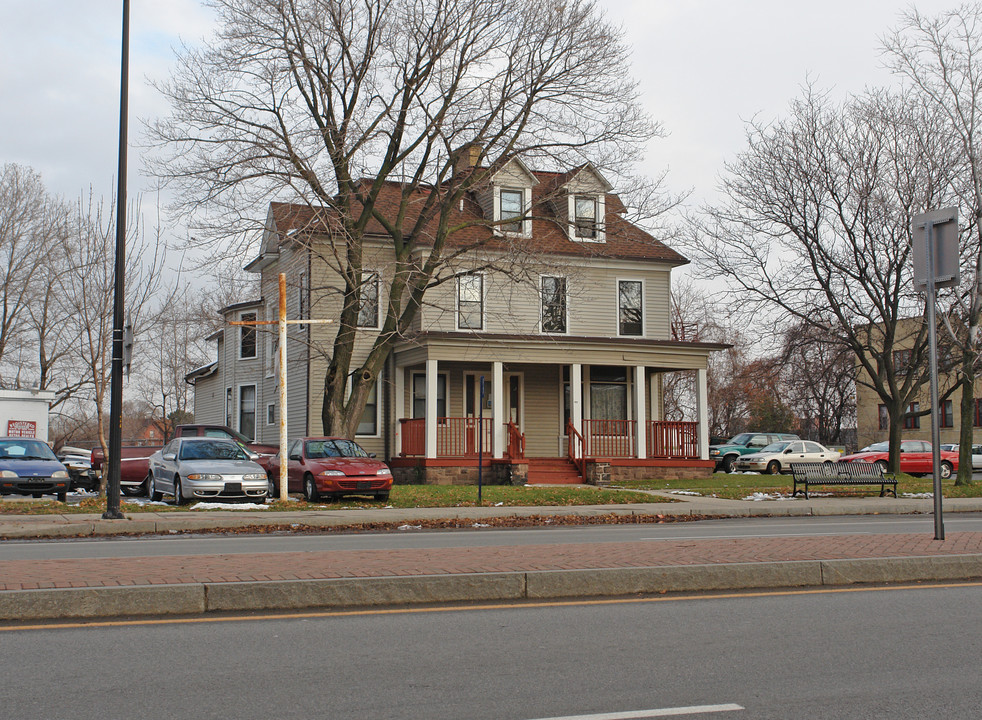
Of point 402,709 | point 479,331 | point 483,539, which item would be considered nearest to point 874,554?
point 483,539

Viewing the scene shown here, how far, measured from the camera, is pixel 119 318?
16.2 metres

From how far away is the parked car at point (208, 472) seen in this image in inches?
794

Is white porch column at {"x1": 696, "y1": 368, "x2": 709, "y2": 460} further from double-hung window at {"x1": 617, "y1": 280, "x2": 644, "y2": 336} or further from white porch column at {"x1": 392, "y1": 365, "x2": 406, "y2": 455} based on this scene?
white porch column at {"x1": 392, "y1": 365, "x2": 406, "y2": 455}

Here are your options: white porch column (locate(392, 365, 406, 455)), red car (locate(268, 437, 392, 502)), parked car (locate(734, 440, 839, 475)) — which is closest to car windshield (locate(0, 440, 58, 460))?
red car (locate(268, 437, 392, 502))

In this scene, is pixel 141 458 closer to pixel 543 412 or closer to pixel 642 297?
pixel 543 412

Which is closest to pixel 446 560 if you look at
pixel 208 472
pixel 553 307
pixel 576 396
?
pixel 208 472

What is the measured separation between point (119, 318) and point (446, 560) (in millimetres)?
9113

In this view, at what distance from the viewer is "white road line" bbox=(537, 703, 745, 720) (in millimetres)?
5062

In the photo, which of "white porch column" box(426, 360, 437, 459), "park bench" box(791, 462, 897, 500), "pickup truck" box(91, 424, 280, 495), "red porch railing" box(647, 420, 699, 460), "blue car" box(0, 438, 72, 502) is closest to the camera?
"blue car" box(0, 438, 72, 502)

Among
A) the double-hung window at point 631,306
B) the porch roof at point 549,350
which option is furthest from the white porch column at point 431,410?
the double-hung window at point 631,306

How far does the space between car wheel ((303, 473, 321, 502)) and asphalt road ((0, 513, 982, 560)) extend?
555cm

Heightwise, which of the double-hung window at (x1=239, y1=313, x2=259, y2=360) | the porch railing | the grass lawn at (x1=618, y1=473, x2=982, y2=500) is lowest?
the grass lawn at (x1=618, y1=473, x2=982, y2=500)

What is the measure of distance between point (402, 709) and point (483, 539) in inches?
345

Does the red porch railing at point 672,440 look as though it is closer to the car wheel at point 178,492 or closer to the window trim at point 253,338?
the window trim at point 253,338
